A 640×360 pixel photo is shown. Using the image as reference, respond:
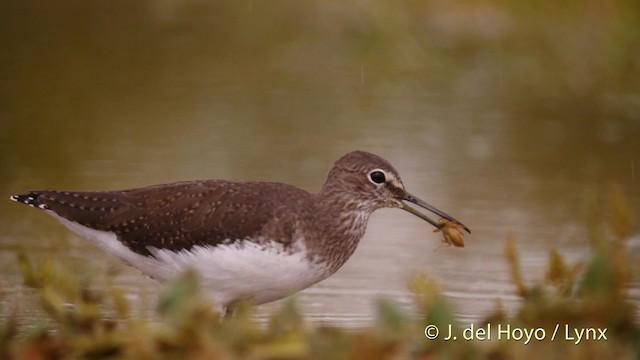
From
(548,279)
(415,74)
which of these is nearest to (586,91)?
(415,74)

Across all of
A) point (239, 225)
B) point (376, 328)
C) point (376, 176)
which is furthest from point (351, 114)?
point (376, 328)

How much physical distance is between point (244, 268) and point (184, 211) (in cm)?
54

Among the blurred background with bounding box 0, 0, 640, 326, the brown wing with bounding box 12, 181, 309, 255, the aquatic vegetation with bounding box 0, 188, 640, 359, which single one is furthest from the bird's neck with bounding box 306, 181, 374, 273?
the aquatic vegetation with bounding box 0, 188, 640, 359

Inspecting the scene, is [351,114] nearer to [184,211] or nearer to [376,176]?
[376,176]

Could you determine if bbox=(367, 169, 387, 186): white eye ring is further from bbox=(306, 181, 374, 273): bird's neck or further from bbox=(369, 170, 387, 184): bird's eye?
bbox=(306, 181, 374, 273): bird's neck

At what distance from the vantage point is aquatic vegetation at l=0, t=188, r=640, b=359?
3.98 m

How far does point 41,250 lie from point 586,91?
662cm

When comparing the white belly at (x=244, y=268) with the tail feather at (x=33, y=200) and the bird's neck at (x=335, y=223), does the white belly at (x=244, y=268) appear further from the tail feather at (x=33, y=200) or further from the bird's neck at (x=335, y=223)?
the tail feather at (x=33, y=200)

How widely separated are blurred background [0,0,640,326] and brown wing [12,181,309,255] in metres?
0.28

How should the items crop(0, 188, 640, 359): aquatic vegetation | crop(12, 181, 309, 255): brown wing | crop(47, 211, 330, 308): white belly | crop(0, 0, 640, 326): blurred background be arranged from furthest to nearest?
crop(0, 0, 640, 326): blurred background → crop(12, 181, 309, 255): brown wing → crop(47, 211, 330, 308): white belly → crop(0, 188, 640, 359): aquatic vegetation

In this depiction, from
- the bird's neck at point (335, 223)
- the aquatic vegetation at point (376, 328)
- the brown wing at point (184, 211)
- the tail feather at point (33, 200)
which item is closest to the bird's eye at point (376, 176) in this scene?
the bird's neck at point (335, 223)

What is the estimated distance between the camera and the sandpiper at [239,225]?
265 inches

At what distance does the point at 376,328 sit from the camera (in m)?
4.22

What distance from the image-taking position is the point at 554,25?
15984 millimetres
